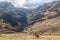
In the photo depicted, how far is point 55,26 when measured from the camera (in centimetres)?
19775

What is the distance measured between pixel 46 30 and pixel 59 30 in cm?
1499

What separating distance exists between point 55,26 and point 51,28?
16.6 ft

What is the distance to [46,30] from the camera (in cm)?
19488

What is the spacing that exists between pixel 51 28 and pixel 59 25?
9.90 metres

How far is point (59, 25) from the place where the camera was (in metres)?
199

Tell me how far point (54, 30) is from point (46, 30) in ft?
29.0

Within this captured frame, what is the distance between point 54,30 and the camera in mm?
192375

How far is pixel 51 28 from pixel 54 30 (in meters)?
5.98

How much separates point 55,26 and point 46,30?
1155 centimetres

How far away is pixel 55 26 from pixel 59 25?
496 centimetres

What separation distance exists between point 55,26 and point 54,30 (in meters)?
7.04
